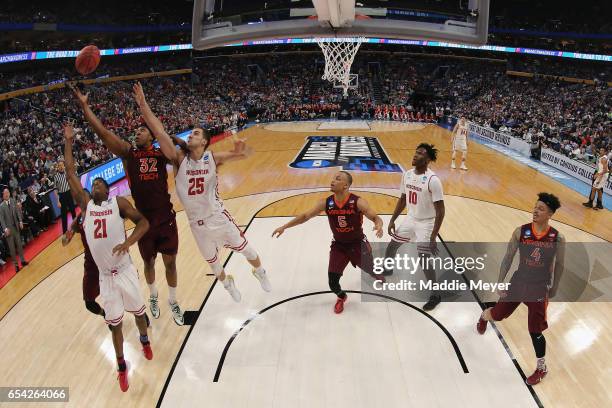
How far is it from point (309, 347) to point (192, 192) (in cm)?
219

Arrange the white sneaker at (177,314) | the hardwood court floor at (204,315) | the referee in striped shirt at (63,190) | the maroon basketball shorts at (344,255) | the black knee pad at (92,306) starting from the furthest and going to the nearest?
the referee in striped shirt at (63,190)
the white sneaker at (177,314)
the maroon basketball shorts at (344,255)
the black knee pad at (92,306)
the hardwood court floor at (204,315)

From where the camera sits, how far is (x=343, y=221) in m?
4.99

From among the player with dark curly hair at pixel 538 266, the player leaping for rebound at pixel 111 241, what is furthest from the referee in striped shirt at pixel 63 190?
the player with dark curly hair at pixel 538 266

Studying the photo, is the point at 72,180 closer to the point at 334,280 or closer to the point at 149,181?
the point at 149,181

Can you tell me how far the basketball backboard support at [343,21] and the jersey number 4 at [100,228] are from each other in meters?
2.51

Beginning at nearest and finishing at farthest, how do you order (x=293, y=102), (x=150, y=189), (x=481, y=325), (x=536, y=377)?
1. (x=536, y=377)
2. (x=150, y=189)
3. (x=481, y=325)
4. (x=293, y=102)

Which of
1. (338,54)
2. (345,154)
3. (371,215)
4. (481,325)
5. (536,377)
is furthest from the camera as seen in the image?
(345,154)

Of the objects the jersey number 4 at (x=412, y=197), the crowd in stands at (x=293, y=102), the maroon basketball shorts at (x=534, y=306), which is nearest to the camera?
the maroon basketball shorts at (x=534, y=306)

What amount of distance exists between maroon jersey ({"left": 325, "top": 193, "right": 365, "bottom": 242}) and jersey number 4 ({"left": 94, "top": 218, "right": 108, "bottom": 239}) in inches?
93.5

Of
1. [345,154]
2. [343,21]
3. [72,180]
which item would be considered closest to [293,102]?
[345,154]

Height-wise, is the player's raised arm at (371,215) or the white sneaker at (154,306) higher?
the player's raised arm at (371,215)

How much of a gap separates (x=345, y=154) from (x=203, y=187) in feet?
40.1

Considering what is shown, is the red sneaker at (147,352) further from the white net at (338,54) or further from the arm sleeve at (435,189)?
the white net at (338,54)

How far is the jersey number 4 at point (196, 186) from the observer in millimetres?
4633
